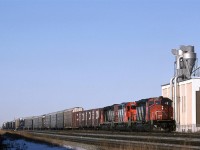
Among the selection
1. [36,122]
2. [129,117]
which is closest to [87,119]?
[129,117]

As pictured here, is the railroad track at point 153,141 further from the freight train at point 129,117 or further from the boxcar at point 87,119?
the boxcar at point 87,119

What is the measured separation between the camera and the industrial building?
6162 centimetres

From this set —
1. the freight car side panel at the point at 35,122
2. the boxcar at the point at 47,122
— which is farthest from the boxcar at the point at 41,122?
the freight car side panel at the point at 35,122

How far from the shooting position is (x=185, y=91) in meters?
64.9

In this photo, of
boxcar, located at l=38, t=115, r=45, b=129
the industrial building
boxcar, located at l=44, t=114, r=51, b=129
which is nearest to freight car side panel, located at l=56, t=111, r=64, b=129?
boxcar, located at l=44, t=114, r=51, b=129

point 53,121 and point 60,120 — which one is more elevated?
point 60,120

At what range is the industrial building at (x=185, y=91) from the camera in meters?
61.6

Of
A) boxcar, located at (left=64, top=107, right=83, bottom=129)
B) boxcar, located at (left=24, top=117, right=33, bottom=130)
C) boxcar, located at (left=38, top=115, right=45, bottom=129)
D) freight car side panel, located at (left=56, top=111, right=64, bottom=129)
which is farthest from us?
boxcar, located at (left=24, top=117, right=33, bottom=130)

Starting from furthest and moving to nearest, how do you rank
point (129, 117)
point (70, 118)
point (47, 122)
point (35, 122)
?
point (35, 122), point (47, 122), point (70, 118), point (129, 117)

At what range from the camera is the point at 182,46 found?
73.5 m

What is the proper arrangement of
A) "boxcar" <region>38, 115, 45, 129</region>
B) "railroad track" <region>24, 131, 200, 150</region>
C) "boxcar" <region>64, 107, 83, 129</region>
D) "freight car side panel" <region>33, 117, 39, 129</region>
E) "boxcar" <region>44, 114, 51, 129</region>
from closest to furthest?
"railroad track" <region>24, 131, 200, 150</region>
"boxcar" <region>64, 107, 83, 129</region>
"boxcar" <region>44, 114, 51, 129</region>
"boxcar" <region>38, 115, 45, 129</region>
"freight car side panel" <region>33, 117, 39, 129</region>

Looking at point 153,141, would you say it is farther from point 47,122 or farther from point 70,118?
point 47,122

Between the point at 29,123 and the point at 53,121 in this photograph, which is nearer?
the point at 53,121

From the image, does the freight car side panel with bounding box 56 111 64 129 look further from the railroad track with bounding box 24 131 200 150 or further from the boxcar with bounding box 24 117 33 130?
the railroad track with bounding box 24 131 200 150
